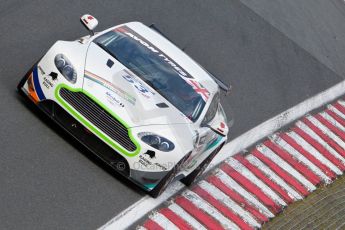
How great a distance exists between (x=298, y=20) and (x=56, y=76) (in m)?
10.4

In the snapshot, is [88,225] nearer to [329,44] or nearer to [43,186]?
[43,186]

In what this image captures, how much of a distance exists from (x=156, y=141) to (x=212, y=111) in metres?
1.66

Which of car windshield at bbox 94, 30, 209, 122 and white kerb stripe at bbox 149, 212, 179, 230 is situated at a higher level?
car windshield at bbox 94, 30, 209, 122

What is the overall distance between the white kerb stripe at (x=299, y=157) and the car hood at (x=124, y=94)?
12.4 feet

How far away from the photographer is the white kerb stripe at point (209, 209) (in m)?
10.4

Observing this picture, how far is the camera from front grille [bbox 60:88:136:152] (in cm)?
912

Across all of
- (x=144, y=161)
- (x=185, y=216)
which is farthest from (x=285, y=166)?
(x=144, y=161)

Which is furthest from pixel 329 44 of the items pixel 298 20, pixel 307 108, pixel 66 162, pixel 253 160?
pixel 66 162

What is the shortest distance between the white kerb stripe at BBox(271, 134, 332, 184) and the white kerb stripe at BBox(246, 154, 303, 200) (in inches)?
37.9

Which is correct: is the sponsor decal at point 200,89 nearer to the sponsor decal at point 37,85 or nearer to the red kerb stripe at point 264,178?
the red kerb stripe at point 264,178

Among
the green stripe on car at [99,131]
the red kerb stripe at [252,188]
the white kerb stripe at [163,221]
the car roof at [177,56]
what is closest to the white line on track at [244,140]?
the white kerb stripe at [163,221]

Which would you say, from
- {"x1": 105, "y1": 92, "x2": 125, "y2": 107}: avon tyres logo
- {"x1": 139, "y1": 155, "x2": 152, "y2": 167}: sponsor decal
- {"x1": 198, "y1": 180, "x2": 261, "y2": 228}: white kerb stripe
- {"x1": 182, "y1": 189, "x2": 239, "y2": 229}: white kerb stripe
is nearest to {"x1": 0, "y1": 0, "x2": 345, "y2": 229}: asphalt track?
{"x1": 139, "y1": 155, "x2": 152, "y2": 167}: sponsor decal

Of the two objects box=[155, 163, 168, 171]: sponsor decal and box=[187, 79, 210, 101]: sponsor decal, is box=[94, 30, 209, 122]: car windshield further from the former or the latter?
box=[155, 163, 168, 171]: sponsor decal

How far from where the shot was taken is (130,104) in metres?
9.41
